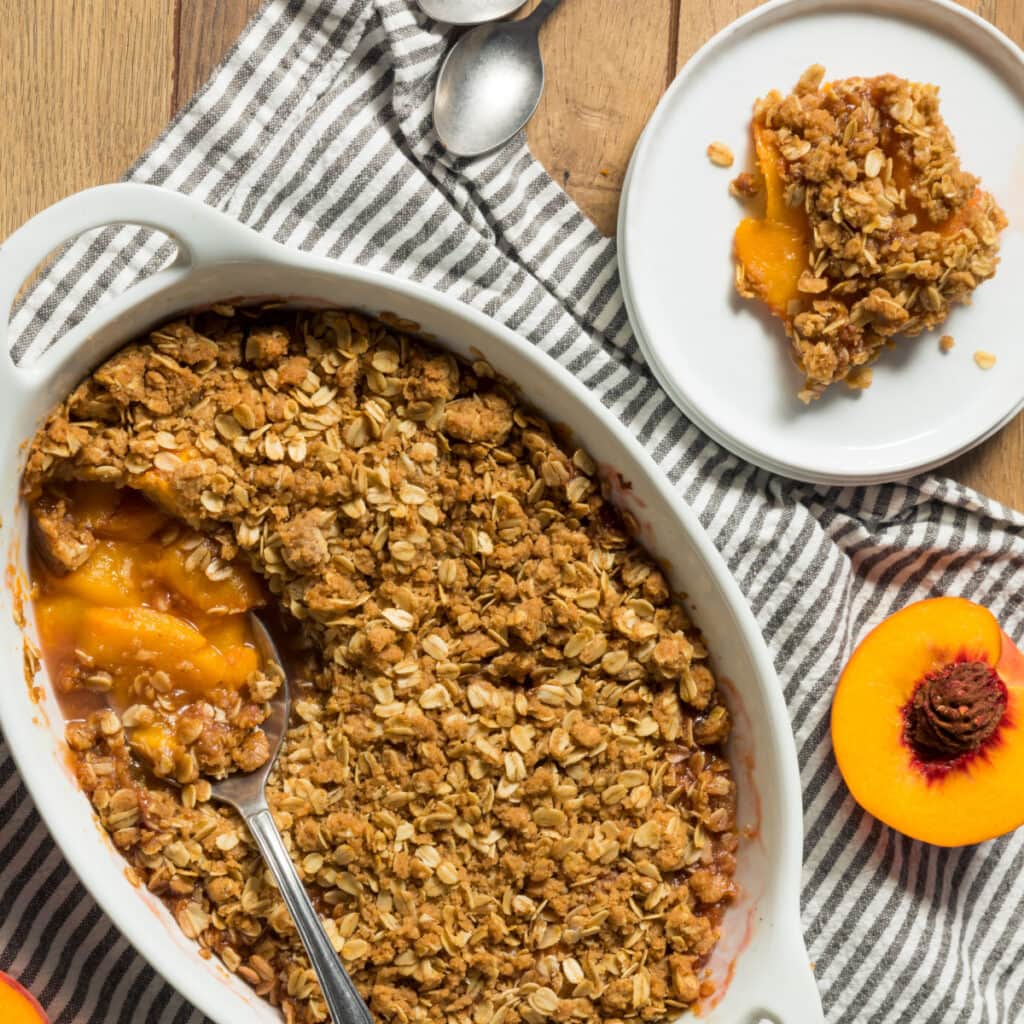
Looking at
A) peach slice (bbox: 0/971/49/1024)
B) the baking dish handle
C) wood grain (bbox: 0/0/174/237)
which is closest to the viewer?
the baking dish handle

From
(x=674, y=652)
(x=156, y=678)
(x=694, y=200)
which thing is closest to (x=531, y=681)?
(x=674, y=652)

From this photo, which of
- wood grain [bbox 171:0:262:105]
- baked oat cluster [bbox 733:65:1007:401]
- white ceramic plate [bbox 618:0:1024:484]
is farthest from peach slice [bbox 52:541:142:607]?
baked oat cluster [bbox 733:65:1007:401]

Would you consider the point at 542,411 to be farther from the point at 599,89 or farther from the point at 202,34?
the point at 202,34

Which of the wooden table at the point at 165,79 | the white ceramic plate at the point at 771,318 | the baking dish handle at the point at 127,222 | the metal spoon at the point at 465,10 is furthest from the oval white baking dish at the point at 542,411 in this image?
the metal spoon at the point at 465,10

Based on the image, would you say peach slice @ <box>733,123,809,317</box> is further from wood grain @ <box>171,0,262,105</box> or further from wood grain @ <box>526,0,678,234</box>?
wood grain @ <box>171,0,262,105</box>

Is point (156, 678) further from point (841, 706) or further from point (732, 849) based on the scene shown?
point (841, 706)

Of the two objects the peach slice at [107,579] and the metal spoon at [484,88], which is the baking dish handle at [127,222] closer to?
the peach slice at [107,579]

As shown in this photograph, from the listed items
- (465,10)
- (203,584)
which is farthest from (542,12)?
(203,584)
